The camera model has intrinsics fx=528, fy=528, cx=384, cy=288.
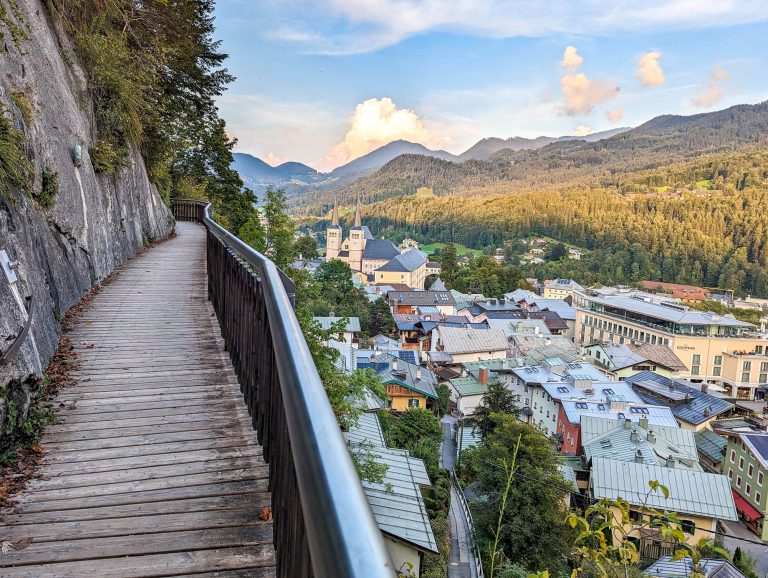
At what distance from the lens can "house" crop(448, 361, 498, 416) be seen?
3588 cm

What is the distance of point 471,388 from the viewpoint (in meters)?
36.4

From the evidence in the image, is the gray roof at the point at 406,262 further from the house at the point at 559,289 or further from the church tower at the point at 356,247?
the house at the point at 559,289

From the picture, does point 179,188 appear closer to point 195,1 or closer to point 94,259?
point 195,1

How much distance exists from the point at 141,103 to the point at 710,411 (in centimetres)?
3710

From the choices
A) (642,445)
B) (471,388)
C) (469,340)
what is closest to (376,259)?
(469,340)

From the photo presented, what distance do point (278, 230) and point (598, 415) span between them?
2221cm

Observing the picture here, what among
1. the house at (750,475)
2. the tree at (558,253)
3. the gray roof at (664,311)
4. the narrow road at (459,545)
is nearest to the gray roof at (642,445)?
the house at (750,475)

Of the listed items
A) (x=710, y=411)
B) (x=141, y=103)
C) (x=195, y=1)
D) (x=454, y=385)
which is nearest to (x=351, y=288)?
(x=454, y=385)

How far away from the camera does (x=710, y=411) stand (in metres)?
34.6

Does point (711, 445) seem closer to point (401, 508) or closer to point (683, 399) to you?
point (683, 399)

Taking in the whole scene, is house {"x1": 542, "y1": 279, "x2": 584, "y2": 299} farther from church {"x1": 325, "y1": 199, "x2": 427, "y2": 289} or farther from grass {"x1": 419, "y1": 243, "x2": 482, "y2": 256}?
grass {"x1": 419, "y1": 243, "x2": 482, "y2": 256}

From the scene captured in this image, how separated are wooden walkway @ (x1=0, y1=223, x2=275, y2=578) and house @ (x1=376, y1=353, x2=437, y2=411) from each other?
2712 cm

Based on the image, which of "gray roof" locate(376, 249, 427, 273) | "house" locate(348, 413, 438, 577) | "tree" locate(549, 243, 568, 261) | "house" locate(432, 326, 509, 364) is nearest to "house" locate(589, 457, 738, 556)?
"house" locate(348, 413, 438, 577)

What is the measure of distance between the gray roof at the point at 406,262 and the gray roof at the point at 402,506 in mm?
80941
